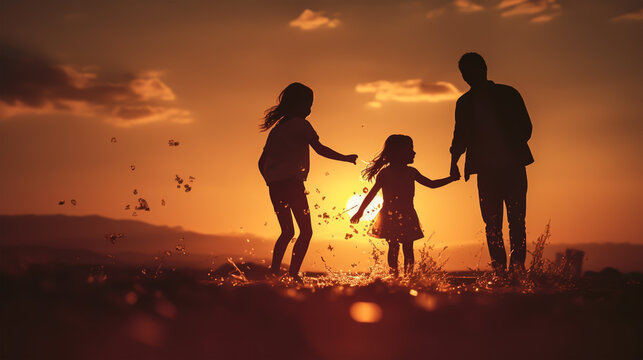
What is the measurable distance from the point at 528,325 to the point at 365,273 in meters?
4.71

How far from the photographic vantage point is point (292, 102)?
834 centimetres

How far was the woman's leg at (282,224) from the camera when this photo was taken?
8133 mm

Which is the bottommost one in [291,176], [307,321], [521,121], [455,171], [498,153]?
[307,321]

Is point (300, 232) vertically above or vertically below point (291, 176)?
below

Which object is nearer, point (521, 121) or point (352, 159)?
point (521, 121)

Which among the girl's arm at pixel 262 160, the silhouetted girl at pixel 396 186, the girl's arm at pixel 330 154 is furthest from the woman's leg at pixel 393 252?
the girl's arm at pixel 262 160

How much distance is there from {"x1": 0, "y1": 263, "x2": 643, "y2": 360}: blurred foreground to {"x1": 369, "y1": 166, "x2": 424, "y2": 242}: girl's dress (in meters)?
1.69

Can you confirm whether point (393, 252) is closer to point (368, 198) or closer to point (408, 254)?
point (408, 254)

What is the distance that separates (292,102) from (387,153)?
1.85 metres

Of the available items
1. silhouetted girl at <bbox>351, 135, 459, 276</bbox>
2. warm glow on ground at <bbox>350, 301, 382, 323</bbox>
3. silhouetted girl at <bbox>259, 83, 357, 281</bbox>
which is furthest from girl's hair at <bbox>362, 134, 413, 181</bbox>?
warm glow on ground at <bbox>350, 301, 382, 323</bbox>

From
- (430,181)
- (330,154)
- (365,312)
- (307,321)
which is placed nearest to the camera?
(307,321)

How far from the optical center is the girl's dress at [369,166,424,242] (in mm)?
9312

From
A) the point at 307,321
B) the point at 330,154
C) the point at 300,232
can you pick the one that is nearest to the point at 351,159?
the point at 330,154

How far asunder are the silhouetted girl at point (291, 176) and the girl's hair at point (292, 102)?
142 mm
